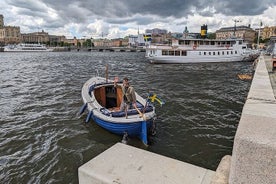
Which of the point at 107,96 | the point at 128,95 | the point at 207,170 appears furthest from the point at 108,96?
the point at 207,170

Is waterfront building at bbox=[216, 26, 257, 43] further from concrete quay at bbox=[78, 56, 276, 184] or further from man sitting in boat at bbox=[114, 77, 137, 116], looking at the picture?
concrete quay at bbox=[78, 56, 276, 184]

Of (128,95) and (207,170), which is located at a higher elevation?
(128,95)

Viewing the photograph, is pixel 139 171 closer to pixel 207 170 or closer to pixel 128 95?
pixel 207 170

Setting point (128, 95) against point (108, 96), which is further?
point (108, 96)

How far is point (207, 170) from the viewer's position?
3031 millimetres

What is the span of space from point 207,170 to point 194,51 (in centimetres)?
4030

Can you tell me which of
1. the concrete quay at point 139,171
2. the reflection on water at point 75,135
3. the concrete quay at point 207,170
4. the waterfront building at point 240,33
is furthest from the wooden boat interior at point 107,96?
the waterfront building at point 240,33

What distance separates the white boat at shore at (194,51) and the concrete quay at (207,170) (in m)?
37.7

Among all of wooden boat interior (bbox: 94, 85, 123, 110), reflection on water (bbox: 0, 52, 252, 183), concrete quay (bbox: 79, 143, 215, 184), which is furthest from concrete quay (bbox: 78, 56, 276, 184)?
wooden boat interior (bbox: 94, 85, 123, 110)

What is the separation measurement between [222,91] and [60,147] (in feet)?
47.6

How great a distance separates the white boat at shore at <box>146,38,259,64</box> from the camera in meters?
39.9

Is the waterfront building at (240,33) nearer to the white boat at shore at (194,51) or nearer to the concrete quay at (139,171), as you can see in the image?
the white boat at shore at (194,51)

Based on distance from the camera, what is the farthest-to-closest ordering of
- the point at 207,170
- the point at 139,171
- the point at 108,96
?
the point at 108,96 → the point at 207,170 → the point at 139,171

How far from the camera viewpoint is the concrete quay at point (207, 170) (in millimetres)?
2004
